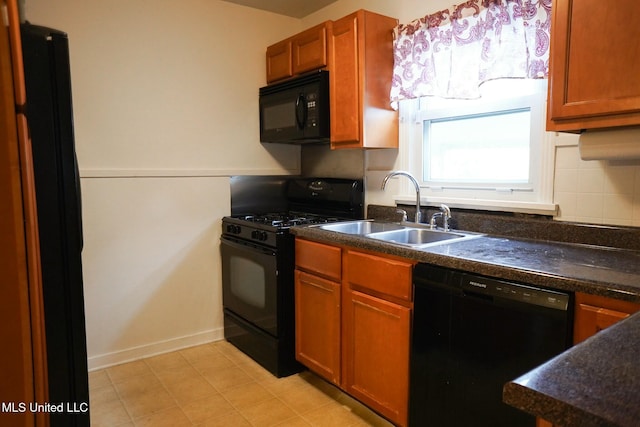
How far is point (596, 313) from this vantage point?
129 cm

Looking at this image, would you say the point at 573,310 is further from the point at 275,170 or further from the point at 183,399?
the point at 275,170

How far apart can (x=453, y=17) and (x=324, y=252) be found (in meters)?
1.37

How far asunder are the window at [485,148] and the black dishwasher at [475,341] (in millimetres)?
721

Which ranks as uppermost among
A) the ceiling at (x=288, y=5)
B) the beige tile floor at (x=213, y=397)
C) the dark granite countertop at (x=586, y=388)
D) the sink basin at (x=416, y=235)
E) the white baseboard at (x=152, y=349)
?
the ceiling at (x=288, y=5)

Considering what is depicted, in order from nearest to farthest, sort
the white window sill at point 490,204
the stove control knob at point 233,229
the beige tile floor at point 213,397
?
the white window sill at point 490,204 → the beige tile floor at point 213,397 → the stove control knob at point 233,229

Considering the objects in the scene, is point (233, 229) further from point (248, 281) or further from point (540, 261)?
point (540, 261)

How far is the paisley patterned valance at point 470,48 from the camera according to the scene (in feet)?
6.26

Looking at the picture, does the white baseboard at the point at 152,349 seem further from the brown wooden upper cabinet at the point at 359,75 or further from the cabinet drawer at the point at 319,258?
the brown wooden upper cabinet at the point at 359,75

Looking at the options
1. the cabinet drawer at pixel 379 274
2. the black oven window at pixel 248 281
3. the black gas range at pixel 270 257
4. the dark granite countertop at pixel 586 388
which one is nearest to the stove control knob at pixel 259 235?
the black gas range at pixel 270 257

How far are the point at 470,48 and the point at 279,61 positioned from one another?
1.47 m

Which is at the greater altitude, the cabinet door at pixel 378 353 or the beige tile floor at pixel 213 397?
the cabinet door at pixel 378 353

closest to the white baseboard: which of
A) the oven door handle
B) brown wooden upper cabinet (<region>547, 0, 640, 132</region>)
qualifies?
the oven door handle

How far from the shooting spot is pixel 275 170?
3.44 metres

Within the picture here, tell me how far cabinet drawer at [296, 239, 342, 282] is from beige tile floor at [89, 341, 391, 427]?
678 millimetres
